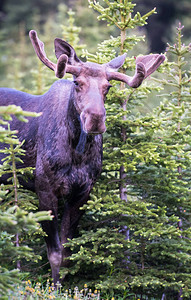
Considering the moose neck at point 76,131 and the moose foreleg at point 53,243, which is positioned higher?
the moose neck at point 76,131

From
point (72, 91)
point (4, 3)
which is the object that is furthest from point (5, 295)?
point (4, 3)

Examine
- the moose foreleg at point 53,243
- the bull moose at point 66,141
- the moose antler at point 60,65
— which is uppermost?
the moose antler at point 60,65

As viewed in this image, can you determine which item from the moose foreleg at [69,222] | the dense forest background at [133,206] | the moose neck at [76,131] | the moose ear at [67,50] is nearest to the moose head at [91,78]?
the moose ear at [67,50]

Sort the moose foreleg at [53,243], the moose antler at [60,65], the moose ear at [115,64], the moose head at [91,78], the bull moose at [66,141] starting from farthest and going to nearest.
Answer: the moose foreleg at [53,243]
the moose ear at [115,64]
the bull moose at [66,141]
the moose antler at [60,65]
the moose head at [91,78]

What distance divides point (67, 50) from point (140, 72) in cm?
93

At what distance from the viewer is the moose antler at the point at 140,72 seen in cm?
533

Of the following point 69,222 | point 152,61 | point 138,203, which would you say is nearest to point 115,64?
point 152,61

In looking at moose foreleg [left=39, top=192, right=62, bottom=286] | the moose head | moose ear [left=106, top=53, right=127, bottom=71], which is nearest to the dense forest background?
moose foreleg [left=39, top=192, right=62, bottom=286]

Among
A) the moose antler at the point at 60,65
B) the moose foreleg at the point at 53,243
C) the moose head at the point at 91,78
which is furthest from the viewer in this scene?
the moose foreleg at the point at 53,243

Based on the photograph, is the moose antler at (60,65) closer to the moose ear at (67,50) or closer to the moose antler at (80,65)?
the moose antler at (80,65)

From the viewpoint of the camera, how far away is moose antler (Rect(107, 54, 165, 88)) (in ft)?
17.5

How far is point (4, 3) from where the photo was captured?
43.0 meters

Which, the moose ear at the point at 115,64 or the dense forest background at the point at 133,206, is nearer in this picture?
the moose ear at the point at 115,64

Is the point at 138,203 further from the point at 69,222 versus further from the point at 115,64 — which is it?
the point at 115,64
